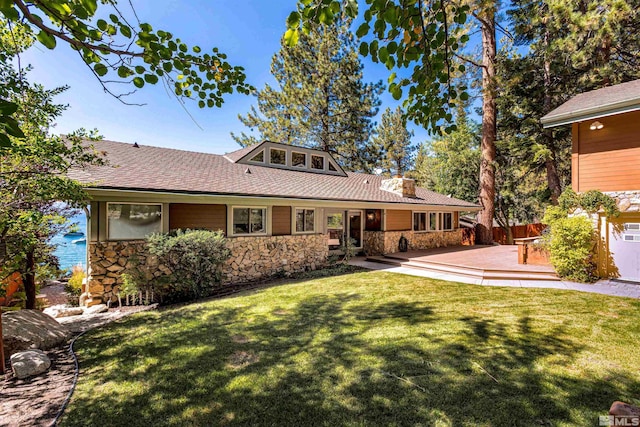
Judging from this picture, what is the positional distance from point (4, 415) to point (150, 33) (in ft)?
14.2

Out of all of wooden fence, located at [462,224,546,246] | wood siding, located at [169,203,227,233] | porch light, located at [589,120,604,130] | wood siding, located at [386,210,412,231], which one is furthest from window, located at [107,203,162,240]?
wooden fence, located at [462,224,546,246]

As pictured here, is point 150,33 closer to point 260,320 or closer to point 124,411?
point 124,411

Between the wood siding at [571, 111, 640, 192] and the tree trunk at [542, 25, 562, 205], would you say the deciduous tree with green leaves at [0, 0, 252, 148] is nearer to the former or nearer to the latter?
the wood siding at [571, 111, 640, 192]

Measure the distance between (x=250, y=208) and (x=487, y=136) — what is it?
15.8 metres

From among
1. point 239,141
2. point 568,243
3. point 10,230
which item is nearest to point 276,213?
point 10,230

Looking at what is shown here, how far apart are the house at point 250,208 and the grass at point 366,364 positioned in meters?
2.89

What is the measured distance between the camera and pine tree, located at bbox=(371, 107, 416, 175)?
30.3 metres

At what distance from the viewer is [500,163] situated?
18578 mm

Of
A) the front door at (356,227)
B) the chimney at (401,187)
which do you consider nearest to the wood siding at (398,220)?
the chimney at (401,187)

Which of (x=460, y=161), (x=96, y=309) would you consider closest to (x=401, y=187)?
(x=460, y=161)

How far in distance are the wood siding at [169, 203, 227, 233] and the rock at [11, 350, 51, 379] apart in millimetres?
4729

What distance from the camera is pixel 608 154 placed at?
8578 millimetres

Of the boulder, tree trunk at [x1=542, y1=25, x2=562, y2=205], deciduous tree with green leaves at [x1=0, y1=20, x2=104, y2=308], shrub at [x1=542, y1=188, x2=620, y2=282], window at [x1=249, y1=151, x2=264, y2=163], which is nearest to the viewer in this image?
deciduous tree with green leaves at [x1=0, y1=20, x2=104, y2=308]

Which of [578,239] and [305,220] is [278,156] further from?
[578,239]
